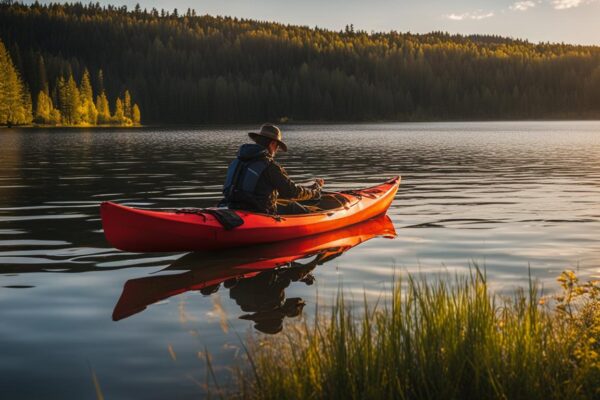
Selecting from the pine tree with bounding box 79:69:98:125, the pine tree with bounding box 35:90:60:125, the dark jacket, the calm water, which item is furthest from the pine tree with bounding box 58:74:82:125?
the dark jacket

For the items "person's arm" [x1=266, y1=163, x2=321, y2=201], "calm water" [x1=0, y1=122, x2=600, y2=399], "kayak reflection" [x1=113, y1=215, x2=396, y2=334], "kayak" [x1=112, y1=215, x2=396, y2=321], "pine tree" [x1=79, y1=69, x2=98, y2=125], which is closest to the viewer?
"calm water" [x1=0, y1=122, x2=600, y2=399]

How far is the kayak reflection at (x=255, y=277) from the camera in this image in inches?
328

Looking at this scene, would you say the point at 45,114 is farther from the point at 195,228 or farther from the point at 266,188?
the point at 195,228

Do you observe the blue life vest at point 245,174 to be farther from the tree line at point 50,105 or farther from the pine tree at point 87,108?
the pine tree at point 87,108

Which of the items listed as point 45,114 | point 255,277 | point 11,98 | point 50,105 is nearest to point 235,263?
point 255,277

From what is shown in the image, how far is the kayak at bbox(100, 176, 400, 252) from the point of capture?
10.7m

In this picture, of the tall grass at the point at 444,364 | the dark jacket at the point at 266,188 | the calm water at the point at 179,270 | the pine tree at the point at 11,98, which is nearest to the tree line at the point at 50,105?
the pine tree at the point at 11,98

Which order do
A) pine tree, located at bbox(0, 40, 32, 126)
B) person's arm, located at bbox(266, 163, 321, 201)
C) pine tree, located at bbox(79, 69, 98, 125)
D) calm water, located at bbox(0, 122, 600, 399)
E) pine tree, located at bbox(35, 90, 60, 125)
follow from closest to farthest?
calm water, located at bbox(0, 122, 600, 399) < person's arm, located at bbox(266, 163, 321, 201) < pine tree, located at bbox(0, 40, 32, 126) < pine tree, located at bbox(35, 90, 60, 125) < pine tree, located at bbox(79, 69, 98, 125)

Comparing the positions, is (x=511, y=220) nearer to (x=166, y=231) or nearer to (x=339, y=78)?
(x=166, y=231)

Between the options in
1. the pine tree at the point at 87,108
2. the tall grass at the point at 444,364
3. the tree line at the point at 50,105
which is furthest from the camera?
the pine tree at the point at 87,108

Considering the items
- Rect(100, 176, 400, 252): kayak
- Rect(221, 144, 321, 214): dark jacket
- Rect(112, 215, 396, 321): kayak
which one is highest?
Rect(221, 144, 321, 214): dark jacket

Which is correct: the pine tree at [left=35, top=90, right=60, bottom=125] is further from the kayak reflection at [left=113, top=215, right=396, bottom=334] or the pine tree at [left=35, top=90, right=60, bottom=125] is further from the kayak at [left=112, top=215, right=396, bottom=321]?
the kayak reflection at [left=113, top=215, right=396, bottom=334]

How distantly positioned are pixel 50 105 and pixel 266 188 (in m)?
117

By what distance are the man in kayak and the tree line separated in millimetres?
103635
